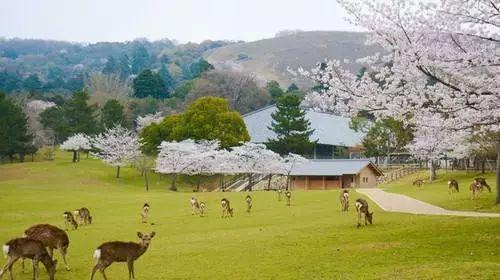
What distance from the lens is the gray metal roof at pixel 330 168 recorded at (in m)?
60.1

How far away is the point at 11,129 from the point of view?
217ft

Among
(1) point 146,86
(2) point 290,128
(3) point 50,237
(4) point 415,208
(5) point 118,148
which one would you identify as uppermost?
(1) point 146,86

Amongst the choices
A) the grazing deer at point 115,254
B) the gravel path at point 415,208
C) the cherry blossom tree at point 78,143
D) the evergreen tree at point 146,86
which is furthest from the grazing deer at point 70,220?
the evergreen tree at point 146,86

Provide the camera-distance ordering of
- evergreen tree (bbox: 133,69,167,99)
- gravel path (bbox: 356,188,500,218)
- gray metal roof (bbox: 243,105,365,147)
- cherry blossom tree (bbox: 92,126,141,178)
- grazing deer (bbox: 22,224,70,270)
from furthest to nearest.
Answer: evergreen tree (bbox: 133,69,167,99) → gray metal roof (bbox: 243,105,365,147) → cherry blossom tree (bbox: 92,126,141,178) → gravel path (bbox: 356,188,500,218) → grazing deer (bbox: 22,224,70,270)

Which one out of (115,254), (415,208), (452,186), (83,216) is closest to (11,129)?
(83,216)

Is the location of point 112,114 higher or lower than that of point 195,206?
higher

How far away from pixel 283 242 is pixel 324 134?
5984cm

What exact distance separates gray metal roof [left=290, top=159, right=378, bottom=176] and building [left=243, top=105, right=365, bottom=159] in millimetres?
10850

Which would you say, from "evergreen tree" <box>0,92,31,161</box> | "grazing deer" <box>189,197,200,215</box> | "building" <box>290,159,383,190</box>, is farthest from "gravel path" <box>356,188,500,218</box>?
"evergreen tree" <box>0,92,31,161</box>

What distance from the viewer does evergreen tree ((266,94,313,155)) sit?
64.6 meters

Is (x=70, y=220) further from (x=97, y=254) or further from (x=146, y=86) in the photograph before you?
(x=146, y=86)

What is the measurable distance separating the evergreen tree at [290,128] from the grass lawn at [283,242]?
98.6 feet

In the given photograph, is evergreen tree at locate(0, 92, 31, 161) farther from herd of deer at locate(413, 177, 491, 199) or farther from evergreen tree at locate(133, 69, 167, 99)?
herd of deer at locate(413, 177, 491, 199)

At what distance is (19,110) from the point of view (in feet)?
224
